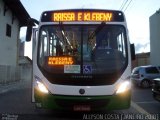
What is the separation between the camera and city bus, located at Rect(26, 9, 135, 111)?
951 centimetres

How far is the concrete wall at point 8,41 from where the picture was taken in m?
25.0

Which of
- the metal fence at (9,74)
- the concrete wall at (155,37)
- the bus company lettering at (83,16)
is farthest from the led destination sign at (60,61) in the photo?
the concrete wall at (155,37)

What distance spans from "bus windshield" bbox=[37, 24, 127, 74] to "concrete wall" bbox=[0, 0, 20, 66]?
15.3m

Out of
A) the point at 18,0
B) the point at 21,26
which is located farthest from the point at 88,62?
the point at 21,26

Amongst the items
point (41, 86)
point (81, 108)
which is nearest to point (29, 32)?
point (41, 86)

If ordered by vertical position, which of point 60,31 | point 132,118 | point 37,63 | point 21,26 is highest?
point 21,26

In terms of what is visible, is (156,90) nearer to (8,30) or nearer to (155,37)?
(8,30)

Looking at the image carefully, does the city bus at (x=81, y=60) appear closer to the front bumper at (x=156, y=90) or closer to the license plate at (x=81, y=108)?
the license plate at (x=81, y=108)

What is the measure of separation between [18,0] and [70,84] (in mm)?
17033

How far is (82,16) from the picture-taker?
10.2 m

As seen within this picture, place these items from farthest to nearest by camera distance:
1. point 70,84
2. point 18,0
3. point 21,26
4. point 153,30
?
point 153,30 < point 21,26 < point 18,0 < point 70,84

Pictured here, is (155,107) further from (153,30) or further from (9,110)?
(153,30)

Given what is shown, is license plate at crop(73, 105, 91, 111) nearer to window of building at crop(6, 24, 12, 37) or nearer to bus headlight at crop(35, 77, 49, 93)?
bus headlight at crop(35, 77, 49, 93)

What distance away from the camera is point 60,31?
10.1 m
